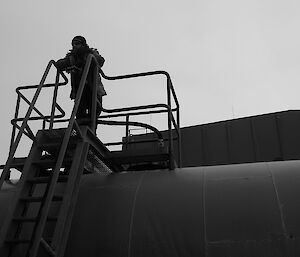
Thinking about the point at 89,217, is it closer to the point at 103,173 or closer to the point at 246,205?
the point at 103,173

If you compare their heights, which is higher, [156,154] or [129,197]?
[156,154]

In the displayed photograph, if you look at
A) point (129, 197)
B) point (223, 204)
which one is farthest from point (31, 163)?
point (223, 204)

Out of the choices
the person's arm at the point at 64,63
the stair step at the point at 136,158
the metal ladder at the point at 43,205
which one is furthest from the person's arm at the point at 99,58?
the metal ladder at the point at 43,205

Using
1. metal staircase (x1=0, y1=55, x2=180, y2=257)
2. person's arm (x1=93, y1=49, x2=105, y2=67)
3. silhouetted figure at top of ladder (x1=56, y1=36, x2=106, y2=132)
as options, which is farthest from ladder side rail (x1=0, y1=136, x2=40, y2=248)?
person's arm (x1=93, y1=49, x2=105, y2=67)

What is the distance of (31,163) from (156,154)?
73.3 inches

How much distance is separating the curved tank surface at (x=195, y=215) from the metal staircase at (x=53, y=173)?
0.42 meters

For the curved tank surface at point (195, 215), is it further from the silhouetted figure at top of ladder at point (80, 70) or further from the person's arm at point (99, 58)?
the person's arm at point (99, 58)

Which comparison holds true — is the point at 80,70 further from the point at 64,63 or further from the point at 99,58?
the point at 99,58

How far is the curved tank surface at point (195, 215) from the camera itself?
15.7ft

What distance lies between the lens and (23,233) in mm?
5438

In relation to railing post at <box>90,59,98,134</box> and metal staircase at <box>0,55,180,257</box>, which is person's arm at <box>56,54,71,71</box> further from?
railing post at <box>90,59,98,134</box>

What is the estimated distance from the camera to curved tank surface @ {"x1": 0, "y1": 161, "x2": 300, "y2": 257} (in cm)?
479

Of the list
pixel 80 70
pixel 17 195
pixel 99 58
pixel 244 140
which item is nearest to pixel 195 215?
pixel 17 195

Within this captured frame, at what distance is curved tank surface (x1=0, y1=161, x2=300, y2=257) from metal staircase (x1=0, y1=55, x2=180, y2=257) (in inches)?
16.4
